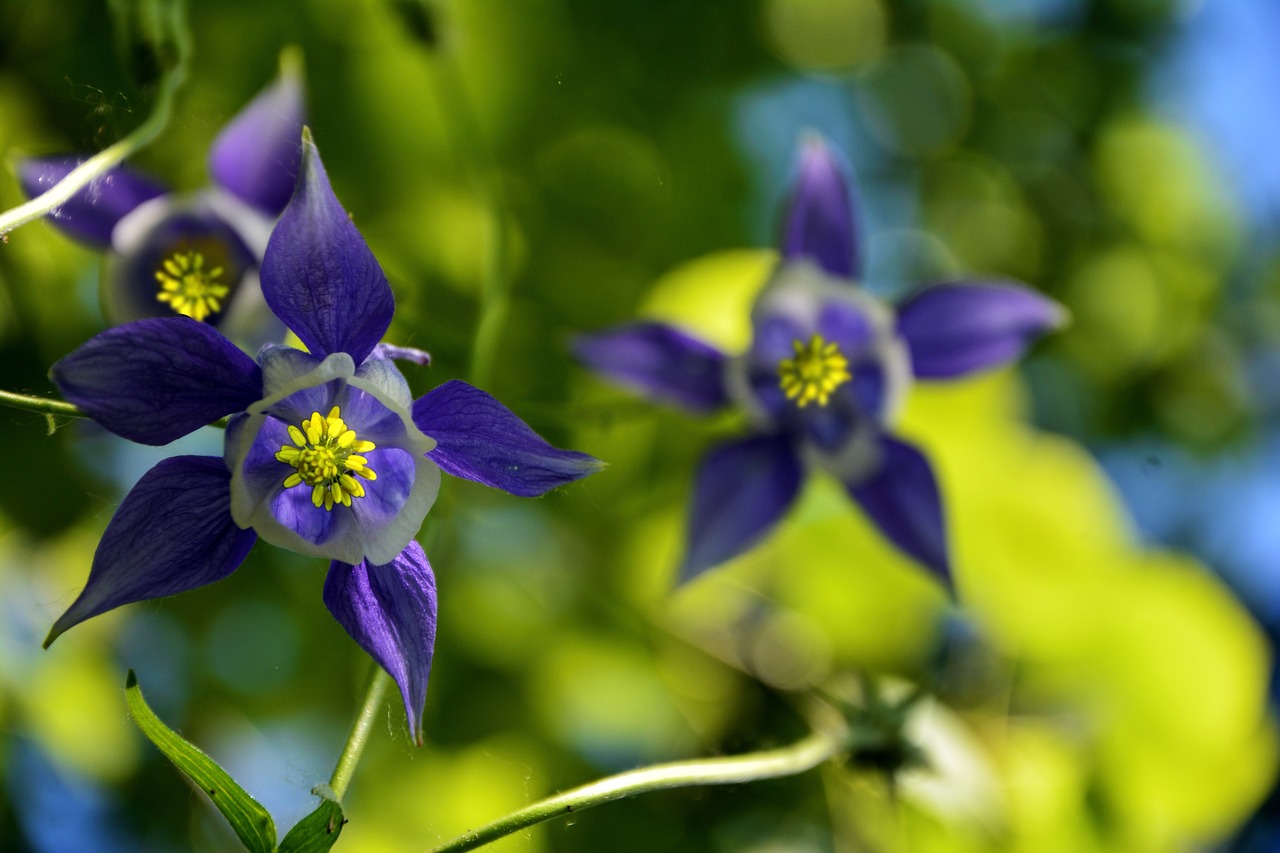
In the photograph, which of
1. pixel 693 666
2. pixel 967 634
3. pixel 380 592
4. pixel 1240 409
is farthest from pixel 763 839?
pixel 1240 409

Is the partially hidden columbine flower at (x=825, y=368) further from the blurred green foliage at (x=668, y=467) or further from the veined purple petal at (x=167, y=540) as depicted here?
the veined purple petal at (x=167, y=540)

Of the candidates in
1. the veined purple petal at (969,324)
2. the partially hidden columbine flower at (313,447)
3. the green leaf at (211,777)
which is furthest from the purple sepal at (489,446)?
the veined purple petal at (969,324)

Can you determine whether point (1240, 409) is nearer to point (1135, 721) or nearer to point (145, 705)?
point (1135, 721)

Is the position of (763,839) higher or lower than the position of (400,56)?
lower

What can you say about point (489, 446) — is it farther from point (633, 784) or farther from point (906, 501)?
point (906, 501)

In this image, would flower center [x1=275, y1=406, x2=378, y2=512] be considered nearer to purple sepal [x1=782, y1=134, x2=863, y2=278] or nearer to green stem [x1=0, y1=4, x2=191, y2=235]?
green stem [x1=0, y1=4, x2=191, y2=235]

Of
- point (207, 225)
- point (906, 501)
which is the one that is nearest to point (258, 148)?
point (207, 225)

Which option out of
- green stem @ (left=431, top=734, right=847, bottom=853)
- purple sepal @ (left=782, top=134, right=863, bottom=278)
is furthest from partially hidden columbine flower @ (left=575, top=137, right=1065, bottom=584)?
green stem @ (left=431, top=734, right=847, bottom=853)
